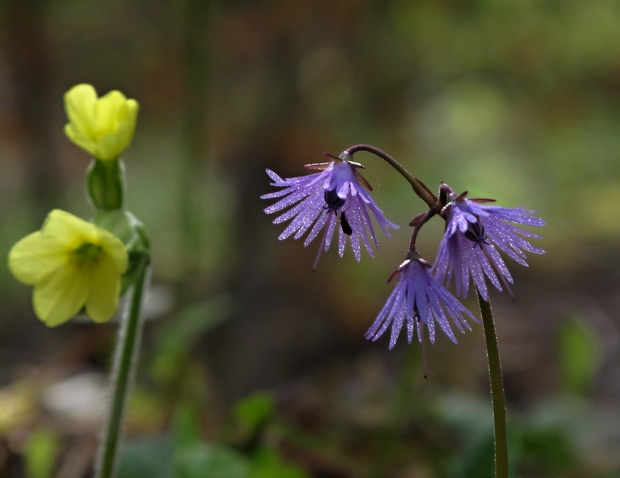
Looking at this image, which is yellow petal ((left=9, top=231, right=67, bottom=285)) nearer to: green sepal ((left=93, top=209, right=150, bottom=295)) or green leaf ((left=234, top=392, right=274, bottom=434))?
green sepal ((left=93, top=209, right=150, bottom=295))

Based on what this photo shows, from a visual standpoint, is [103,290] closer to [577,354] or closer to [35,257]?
[35,257]

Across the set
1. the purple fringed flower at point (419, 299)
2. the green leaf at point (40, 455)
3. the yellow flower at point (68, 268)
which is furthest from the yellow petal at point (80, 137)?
the green leaf at point (40, 455)

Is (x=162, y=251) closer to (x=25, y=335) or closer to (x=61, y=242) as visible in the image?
(x=25, y=335)

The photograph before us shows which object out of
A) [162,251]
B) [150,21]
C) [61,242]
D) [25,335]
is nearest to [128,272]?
[61,242]

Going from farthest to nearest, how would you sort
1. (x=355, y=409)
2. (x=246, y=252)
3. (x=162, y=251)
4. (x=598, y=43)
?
(x=162, y=251)
(x=598, y=43)
(x=246, y=252)
(x=355, y=409)

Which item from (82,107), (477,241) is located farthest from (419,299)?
(82,107)
